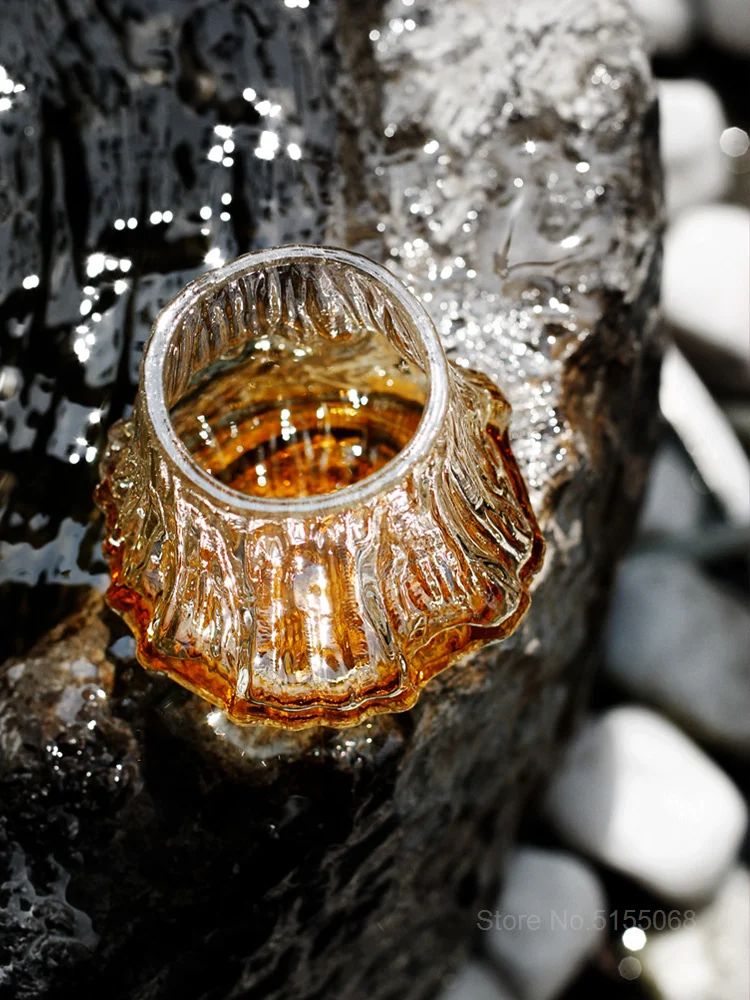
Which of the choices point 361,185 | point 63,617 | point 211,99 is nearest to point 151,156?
point 211,99

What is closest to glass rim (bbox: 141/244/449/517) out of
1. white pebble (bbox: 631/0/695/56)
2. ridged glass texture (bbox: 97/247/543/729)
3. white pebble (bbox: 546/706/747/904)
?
ridged glass texture (bbox: 97/247/543/729)

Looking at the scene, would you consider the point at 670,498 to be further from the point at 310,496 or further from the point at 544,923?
the point at 310,496

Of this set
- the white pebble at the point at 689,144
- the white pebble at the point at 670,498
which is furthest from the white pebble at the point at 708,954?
the white pebble at the point at 689,144

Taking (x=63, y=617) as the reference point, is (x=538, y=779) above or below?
below

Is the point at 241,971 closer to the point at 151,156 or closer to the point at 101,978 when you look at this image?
the point at 101,978

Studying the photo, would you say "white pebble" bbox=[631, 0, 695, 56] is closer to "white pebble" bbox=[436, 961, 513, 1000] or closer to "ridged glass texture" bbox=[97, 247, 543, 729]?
"ridged glass texture" bbox=[97, 247, 543, 729]

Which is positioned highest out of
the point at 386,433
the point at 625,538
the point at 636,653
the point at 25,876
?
the point at 386,433

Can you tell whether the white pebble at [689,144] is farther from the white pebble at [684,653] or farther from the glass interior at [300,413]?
the glass interior at [300,413]
